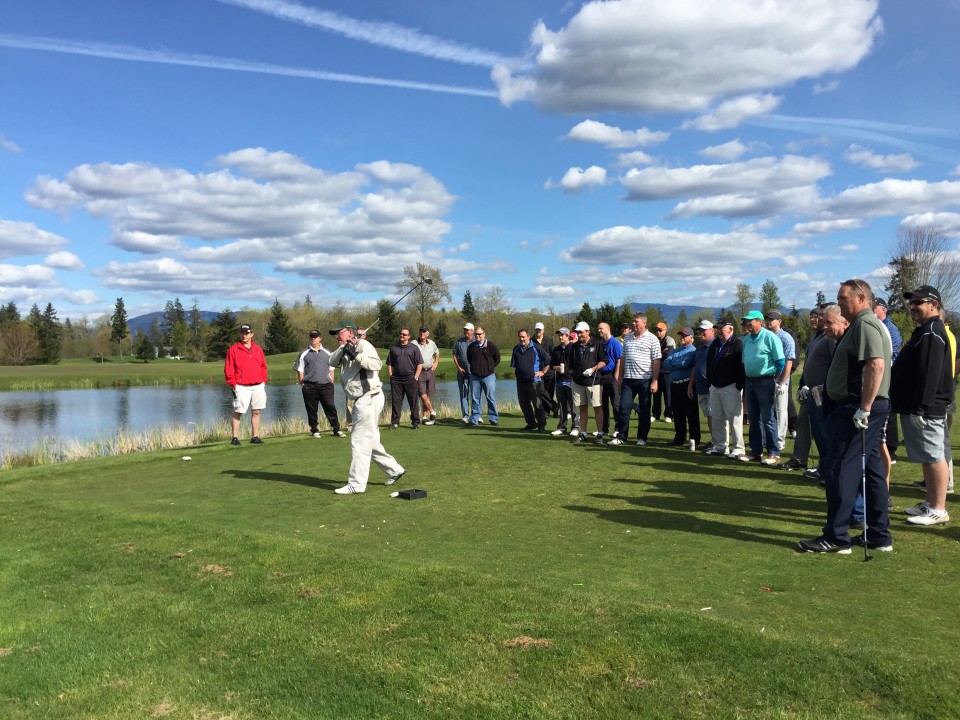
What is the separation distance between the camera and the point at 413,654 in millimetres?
3928

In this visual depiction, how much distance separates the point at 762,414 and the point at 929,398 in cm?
360

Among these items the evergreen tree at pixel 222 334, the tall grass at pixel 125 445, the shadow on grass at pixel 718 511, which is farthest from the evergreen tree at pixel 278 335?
the shadow on grass at pixel 718 511

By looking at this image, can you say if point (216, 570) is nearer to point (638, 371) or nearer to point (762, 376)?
point (762, 376)

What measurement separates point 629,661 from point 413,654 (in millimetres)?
1139

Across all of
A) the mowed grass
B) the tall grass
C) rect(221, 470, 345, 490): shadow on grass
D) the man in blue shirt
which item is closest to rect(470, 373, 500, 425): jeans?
the tall grass

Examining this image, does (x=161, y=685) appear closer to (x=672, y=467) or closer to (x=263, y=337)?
(x=672, y=467)

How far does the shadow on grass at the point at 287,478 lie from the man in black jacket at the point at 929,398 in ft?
20.8

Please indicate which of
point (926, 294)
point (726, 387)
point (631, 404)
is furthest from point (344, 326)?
point (926, 294)

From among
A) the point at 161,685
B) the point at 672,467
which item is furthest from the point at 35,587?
the point at 672,467

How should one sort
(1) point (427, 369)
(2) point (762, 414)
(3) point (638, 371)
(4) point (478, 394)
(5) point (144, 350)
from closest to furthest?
(2) point (762, 414), (3) point (638, 371), (4) point (478, 394), (1) point (427, 369), (5) point (144, 350)

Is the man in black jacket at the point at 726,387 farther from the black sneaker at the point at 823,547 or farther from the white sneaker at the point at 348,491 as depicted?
the white sneaker at the point at 348,491

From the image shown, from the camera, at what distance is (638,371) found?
1218cm

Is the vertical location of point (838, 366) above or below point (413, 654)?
above

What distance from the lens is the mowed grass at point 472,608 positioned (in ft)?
11.3
